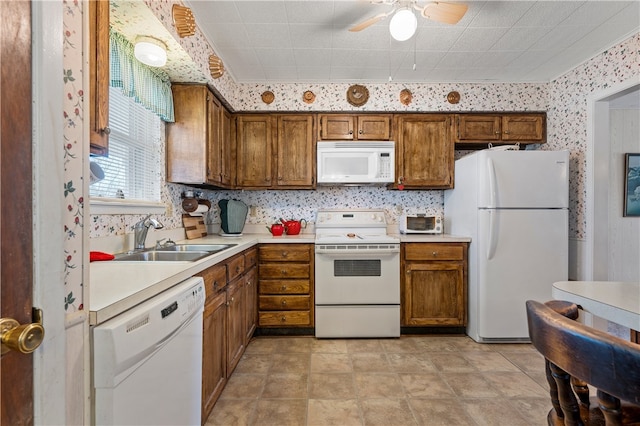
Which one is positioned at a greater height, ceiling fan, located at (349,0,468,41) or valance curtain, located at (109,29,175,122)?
ceiling fan, located at (349,0,468,41)

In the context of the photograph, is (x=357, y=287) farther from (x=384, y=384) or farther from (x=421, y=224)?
(x=421, y=224)

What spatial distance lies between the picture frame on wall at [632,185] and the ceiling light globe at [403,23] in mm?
3627

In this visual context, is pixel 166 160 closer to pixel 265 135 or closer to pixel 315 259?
pixel 265 135

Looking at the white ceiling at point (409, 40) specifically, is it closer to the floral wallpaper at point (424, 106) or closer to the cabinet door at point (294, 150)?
the floral wallpaper at point (424, 106)

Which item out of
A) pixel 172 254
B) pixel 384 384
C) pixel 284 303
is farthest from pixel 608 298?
pixel 284 303

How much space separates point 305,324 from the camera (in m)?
2.78

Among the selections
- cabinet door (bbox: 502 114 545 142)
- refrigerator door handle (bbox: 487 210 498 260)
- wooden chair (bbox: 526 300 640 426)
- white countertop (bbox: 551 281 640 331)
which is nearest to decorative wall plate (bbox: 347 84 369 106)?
cabinet door (bbox: 502 114 545 142)

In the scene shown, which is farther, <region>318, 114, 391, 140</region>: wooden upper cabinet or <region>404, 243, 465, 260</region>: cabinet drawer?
<region>318, 114, 391, 140</region>: wooden upper cabinet

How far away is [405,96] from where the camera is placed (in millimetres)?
3186

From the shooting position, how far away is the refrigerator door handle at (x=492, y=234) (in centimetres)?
262

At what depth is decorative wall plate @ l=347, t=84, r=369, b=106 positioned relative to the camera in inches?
125

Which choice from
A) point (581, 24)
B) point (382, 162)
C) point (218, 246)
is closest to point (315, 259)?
point (218, 246)

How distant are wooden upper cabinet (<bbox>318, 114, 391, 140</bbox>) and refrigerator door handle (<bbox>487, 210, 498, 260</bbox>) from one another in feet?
4.04

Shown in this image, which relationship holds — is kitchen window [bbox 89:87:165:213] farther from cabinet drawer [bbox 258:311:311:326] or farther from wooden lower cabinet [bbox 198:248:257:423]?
cabinet drawer [bbox 258:311:311:326]
